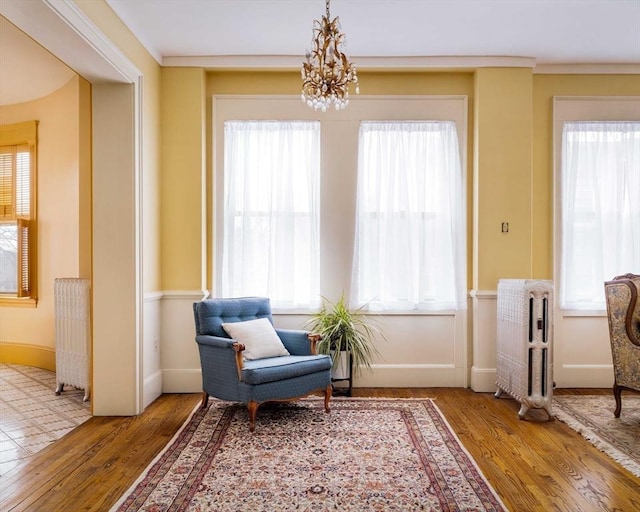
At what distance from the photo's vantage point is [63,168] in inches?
217

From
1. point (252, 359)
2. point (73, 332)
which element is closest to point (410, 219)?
point (252, 359)

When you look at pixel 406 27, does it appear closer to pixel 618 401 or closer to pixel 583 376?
pixel 618 401

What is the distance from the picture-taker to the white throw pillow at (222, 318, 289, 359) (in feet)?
13.0

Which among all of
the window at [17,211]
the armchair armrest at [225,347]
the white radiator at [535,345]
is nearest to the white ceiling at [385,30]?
the window at [17,211]

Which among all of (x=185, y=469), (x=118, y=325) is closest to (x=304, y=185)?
(x=118, y=325)

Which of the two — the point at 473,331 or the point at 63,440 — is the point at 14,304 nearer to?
the point at 63,440

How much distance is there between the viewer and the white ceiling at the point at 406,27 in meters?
3.62

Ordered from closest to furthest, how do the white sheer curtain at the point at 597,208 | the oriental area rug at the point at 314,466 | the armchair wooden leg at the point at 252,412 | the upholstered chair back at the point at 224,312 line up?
1. the oriental area rug at the point at 314,466
2. the armchair wooden leg at the point at 252,412
3. the upholstered chair back at the point at 224,312
4. the white sheer curtain at the point at 597,208

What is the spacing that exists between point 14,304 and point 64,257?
0.94m

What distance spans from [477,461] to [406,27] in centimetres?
310

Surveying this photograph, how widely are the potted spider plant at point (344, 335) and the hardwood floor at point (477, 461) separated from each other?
2.74 ft

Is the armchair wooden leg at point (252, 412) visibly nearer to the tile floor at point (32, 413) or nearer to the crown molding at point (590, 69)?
the tile floor at point (32, 413)

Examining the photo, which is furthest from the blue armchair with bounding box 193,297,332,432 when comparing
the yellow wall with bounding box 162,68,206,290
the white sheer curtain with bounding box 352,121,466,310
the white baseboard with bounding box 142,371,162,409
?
the white sheer curtain with bounding box 352,121,466,310

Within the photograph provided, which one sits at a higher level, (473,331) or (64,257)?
(64,257)
